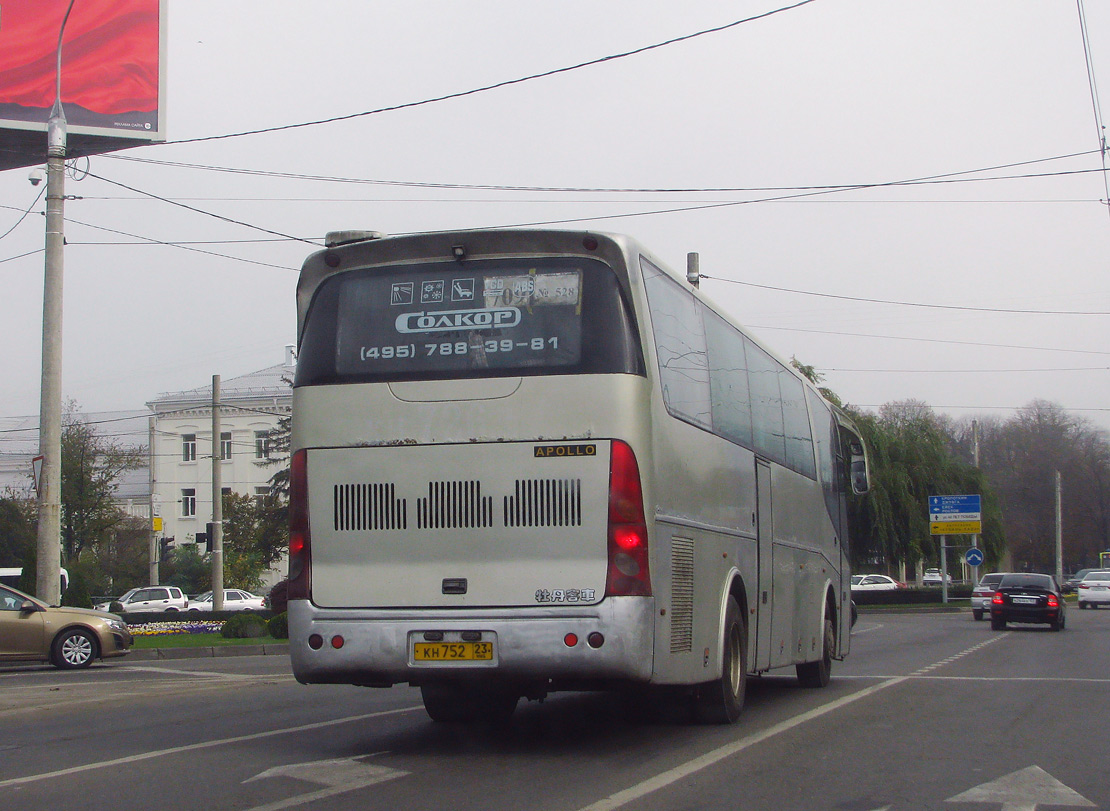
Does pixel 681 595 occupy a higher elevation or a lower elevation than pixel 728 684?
higher

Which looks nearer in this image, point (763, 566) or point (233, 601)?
point (763, 566)

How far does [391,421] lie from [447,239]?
1.26 m

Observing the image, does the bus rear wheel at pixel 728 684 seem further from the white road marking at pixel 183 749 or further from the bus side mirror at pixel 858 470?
the bus side mirror at pixel 858 470

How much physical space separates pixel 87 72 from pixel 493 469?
97.2 feet

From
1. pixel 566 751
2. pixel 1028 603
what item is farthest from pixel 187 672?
pixel 1028 603

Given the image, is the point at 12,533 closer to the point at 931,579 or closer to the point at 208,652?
the point at 208,652

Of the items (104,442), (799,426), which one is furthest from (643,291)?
(104,442)

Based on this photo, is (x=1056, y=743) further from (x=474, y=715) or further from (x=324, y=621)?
(x=324, y=621)

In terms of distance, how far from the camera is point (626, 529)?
25.5 ft

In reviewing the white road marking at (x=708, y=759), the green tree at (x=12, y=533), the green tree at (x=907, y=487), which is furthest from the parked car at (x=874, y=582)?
the white road marking at (x=708, y=759)

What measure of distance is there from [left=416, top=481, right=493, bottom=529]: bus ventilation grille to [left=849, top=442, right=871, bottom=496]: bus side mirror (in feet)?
32.1

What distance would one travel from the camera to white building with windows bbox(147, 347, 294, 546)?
73.9 meters

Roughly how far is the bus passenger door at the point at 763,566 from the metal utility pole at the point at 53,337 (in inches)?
556

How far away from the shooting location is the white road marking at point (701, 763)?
6488mm
